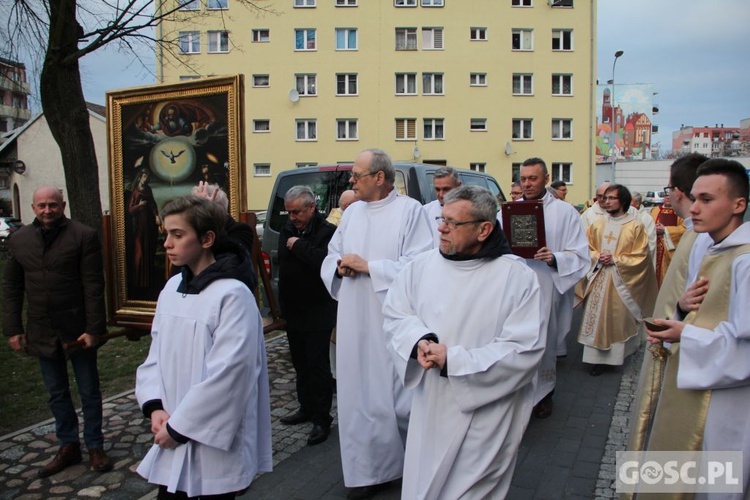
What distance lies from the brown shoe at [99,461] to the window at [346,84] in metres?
37.8

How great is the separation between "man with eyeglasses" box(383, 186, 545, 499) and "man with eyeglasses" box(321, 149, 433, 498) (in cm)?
107

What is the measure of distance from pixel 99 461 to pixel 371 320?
2.16 meters

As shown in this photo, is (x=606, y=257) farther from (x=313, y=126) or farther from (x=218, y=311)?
(x=313, y=126)

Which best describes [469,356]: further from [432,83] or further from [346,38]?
[346,38]

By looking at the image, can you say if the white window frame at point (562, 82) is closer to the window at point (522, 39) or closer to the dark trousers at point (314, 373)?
the window at point (522, 39)

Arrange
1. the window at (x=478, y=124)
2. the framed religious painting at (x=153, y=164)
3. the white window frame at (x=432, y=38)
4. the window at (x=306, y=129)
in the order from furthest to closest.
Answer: the white window frame at (x=432, y=38) < the window at (x=306, y=129) < the window at (x=478, y=124) < the framed religious painting at (x=153, y=164)

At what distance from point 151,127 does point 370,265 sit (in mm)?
2358

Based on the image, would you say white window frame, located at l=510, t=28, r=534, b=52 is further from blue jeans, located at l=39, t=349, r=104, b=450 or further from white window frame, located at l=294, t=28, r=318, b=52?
blue jeans, located at l=39, t=349, r=104, b=450

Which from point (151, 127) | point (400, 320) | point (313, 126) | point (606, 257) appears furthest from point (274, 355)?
point (313, 126)

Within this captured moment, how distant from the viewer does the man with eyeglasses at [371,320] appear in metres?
4.09

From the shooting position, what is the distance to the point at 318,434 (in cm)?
494

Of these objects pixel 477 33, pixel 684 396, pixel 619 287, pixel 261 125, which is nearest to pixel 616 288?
pixel 619 287

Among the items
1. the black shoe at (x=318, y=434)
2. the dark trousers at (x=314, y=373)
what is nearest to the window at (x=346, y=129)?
the dark trousers at (x=314, y=373)

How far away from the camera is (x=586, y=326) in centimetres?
709
